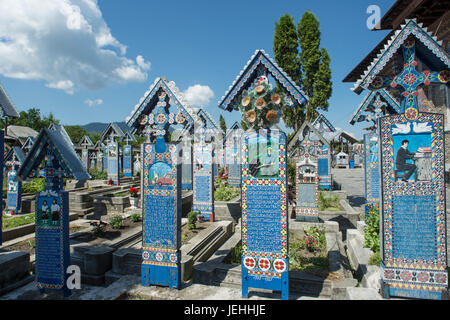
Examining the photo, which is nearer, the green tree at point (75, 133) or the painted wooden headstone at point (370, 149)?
the painted wooden headstone at point (370, 149)

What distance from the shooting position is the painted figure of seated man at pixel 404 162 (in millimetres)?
4277

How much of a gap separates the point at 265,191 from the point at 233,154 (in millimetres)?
13531

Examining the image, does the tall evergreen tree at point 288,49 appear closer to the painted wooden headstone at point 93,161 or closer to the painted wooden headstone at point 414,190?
the painted wooden headstone at point 93,161

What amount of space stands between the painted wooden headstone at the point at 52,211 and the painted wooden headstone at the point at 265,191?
3067 millimetres

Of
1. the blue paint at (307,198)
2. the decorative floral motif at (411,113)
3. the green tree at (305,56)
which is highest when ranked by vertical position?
the green tree at (305,56)

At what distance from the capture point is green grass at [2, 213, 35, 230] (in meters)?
9.22

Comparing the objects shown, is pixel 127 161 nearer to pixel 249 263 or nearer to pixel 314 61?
pixel 249 263

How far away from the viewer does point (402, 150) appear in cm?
435

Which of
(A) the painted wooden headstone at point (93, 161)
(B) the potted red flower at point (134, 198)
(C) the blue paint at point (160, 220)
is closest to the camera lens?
(C) the blue paint at point (160, 220)

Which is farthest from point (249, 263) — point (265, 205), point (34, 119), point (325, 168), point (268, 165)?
point (34, 119)

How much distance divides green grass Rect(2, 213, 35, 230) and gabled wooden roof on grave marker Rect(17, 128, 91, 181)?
18.5ft

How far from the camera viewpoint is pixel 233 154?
715 inches

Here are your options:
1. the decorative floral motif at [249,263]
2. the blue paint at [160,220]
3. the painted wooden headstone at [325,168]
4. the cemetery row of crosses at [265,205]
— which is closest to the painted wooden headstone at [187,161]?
the cemetery row of crosses at [265,205]
